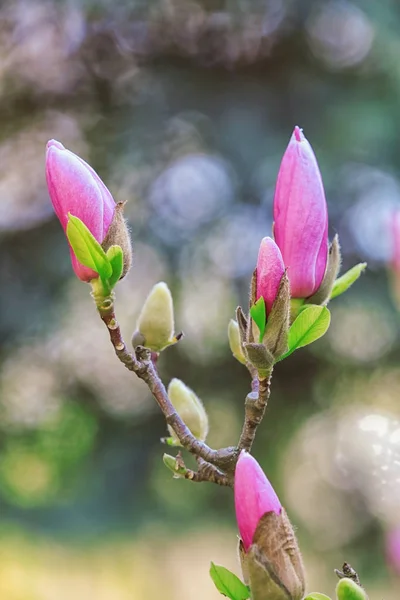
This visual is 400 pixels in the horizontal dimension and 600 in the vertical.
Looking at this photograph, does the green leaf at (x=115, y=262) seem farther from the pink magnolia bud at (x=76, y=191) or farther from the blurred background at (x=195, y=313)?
the blurred background at (x=195, y=313)

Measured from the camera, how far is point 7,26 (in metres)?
2.61

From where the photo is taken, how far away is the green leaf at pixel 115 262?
0.39 metres

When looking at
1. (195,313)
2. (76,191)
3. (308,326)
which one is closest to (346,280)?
(308,326)

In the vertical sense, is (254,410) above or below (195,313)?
below

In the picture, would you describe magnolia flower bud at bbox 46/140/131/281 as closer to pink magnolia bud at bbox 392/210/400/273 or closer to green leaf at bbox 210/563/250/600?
green leaf at bbox 210/563/250/600

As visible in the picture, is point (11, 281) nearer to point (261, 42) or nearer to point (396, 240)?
point (261, 42)

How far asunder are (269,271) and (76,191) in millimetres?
116

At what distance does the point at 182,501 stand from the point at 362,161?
48.0 inches

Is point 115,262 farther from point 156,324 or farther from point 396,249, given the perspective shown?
point 396,249

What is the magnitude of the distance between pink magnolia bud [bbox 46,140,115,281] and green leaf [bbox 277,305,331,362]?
0.40 ft

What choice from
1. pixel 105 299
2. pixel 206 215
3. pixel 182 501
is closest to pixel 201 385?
pixel 182 501

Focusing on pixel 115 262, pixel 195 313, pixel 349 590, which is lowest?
pixel 349 590

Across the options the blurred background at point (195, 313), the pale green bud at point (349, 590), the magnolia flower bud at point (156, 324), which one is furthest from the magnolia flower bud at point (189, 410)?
the blurred background at point (195, 313)

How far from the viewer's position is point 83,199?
39 cm
